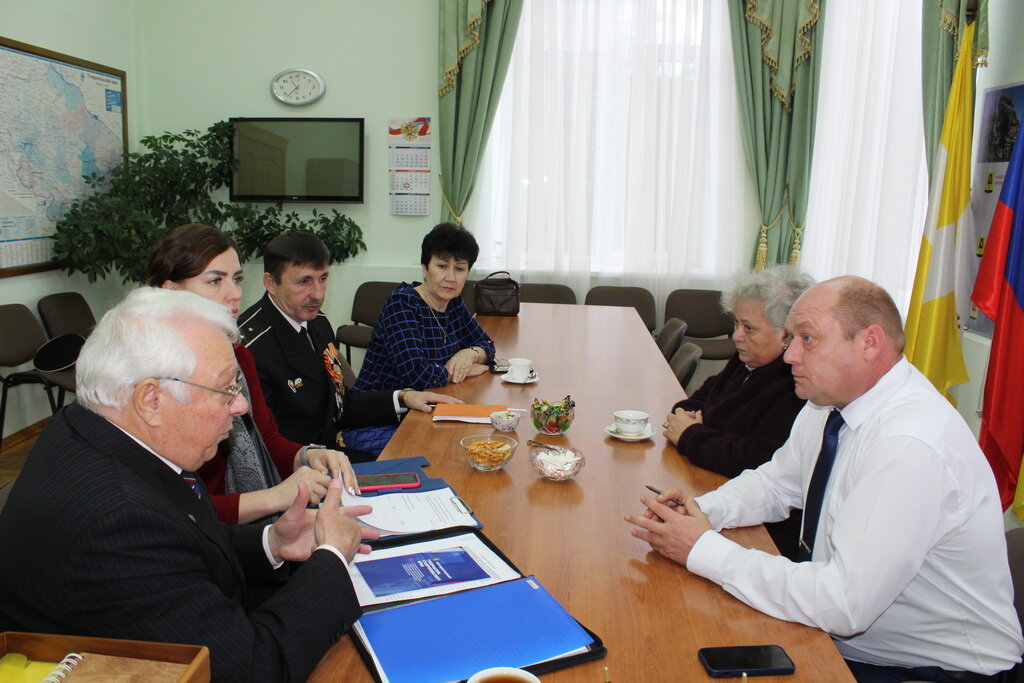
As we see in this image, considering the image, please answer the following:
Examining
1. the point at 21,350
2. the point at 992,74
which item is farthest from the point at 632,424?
the point at 21,350

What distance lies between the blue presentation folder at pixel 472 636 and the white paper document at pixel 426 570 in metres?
0.04

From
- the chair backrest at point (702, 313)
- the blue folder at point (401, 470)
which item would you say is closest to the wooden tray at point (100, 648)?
the blue folder at point (401, 470)

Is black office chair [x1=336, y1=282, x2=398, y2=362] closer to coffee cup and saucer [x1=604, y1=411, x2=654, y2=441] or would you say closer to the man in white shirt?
coffee cup and saucer [x1=604, y1=411, x2=654, y2=441]

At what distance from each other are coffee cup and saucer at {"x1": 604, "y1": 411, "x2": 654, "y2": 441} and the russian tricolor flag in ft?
7.52

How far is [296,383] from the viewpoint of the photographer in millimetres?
2588

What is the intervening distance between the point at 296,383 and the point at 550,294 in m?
3.24

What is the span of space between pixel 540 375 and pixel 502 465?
3.66 feet

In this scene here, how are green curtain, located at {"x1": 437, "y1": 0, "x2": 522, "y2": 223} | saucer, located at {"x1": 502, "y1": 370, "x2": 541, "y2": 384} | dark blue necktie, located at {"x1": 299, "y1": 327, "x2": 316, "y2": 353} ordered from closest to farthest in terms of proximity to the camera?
1. dark blue necktie, located at {"x1": 299, "y1": 327, "x2": 316, "y2": 353}
2. saucer, located at {"x1": 502, "y1": 370, "x2": 541, "y2": 384}
3. green curtain, located at {"x1": 437, "y1": 0, "x2": 522, "y2": 223}

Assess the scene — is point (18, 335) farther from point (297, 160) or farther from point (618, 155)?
point (618, 155)

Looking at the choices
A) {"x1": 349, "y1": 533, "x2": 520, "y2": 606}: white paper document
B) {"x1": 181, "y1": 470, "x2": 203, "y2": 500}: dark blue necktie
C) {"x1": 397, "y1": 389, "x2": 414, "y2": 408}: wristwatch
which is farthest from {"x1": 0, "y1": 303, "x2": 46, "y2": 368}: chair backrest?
{"x1": 349, "y1": 533, "x2": 520, "y2": 606}: white paper document

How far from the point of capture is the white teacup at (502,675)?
108cm

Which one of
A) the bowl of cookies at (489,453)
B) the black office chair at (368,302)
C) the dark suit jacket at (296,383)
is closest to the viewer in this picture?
the bowl of cookies at (489,453)

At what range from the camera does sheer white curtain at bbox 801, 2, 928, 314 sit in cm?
529

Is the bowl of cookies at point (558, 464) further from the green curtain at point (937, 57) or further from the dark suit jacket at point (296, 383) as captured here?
the green curtain at point (937, 57)
